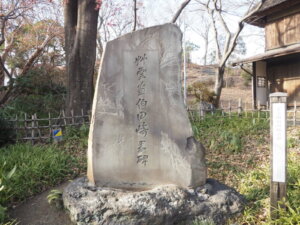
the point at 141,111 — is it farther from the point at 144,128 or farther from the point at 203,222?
the point at 203,222

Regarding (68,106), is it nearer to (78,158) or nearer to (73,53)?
(73,53)

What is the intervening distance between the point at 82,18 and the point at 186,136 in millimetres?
6163

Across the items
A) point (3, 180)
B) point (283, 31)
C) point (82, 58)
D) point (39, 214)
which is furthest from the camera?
point (283, 31)

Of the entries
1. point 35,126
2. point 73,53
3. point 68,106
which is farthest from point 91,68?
point 35,126

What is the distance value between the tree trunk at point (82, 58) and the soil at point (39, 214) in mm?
4512

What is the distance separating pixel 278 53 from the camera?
10773mm

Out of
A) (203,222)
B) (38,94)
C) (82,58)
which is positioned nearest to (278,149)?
(203,222)

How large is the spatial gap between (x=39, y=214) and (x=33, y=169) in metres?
1.13

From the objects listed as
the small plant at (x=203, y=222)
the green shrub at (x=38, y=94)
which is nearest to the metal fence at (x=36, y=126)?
the green shrub at (x=38, y=94)

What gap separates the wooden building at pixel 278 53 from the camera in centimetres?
1152

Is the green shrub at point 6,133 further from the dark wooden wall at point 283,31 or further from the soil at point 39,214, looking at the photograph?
the dark wooden wall at point 283,31

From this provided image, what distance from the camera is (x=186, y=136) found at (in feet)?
11.9

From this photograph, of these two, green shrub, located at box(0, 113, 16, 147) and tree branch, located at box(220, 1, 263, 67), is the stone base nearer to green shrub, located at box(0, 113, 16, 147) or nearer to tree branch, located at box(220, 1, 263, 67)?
green shrub, located at box(0, 113, 16, 147)

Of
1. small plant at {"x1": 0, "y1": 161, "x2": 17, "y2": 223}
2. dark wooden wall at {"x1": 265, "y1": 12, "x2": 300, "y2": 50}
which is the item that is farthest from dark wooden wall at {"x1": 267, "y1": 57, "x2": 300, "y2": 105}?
small plant at {"x1": 0, "y1": 161, "x2": 17, "y2": 223}
